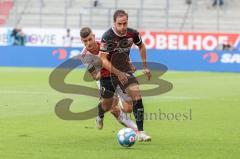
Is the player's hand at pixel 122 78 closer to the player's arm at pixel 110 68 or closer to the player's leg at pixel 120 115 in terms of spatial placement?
the player's arm at pixel 110 68

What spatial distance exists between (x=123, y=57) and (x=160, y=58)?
2695 centimetres

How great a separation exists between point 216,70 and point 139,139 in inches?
1080

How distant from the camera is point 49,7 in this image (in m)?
50.1

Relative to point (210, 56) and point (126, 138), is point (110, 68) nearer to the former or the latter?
point (126, 138)

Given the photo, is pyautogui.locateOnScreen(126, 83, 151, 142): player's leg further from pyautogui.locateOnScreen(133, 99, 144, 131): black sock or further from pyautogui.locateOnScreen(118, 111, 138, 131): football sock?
pyautogui.locateOnScreen(118, 111, 138, 131): football sock

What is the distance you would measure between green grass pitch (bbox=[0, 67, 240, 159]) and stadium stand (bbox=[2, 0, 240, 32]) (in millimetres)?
21313

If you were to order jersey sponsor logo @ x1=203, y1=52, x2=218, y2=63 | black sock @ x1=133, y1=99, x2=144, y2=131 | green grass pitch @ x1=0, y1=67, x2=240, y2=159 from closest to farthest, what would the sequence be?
green grass pitch @ x1=0, y1=67, x2=240, y2=159
black sock @ x1=133, y1=99, x2=144, y2=131
jersey sponsor logo @ x1=203, y1=52, x2=218, y2=63

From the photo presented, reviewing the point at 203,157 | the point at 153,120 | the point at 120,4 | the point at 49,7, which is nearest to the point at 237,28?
the point at 120,4

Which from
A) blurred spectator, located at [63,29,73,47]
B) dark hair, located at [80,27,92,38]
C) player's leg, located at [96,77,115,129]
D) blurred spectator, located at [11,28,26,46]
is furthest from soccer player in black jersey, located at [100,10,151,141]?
blurred spectator, located at [63,29,73,47]

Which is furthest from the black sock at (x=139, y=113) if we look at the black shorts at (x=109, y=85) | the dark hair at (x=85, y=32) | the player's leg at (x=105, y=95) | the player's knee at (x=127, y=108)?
the dark hair at (x=85, y=32)

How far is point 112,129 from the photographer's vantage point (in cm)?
1507

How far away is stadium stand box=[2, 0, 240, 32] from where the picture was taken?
4753cm

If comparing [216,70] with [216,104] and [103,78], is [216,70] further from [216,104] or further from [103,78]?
[103,78]

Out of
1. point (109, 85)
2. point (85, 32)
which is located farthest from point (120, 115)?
point (85, 32)
